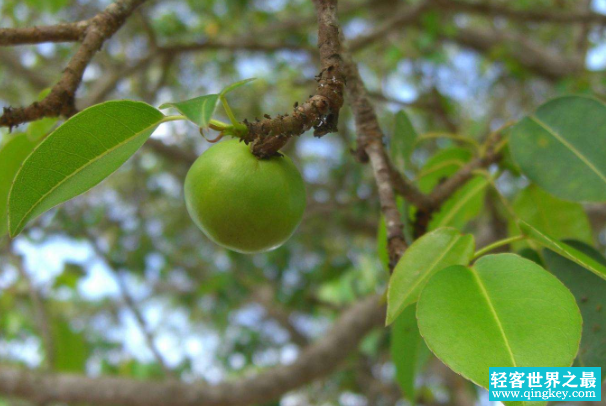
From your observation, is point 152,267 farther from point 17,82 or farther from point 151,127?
point 151,127

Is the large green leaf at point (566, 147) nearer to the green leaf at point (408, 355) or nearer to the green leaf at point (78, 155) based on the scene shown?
the green leaf at point (408, 355)

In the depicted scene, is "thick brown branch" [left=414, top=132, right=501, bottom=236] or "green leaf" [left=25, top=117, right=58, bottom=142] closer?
"green leaf" [left=25, top=117, right=58, bottom=142]

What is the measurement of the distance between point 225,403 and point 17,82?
3.53m

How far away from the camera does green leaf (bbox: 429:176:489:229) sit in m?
1.49

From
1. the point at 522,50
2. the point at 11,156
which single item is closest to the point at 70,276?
the point at 11,156

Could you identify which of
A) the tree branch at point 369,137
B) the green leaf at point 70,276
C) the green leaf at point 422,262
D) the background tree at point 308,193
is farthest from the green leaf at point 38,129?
the green leaf at point 70,276

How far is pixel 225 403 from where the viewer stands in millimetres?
2811

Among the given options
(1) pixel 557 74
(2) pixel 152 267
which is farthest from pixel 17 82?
(1) pixel 557 74

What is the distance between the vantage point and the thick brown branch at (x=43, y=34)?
1.05 metres

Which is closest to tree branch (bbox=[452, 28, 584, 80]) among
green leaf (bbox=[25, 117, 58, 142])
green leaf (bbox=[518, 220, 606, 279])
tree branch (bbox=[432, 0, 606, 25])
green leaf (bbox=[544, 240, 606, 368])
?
tree branch (bbox=[432, 0, 606, 25])

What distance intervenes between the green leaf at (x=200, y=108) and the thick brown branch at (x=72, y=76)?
35 cm

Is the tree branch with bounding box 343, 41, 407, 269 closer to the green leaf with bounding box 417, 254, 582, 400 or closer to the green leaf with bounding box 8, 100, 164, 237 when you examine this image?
the green leaf with bounding box 417, 254, 582, 400

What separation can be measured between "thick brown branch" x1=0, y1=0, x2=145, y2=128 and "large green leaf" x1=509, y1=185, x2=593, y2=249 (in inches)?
47.1

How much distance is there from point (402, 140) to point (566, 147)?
407mm
